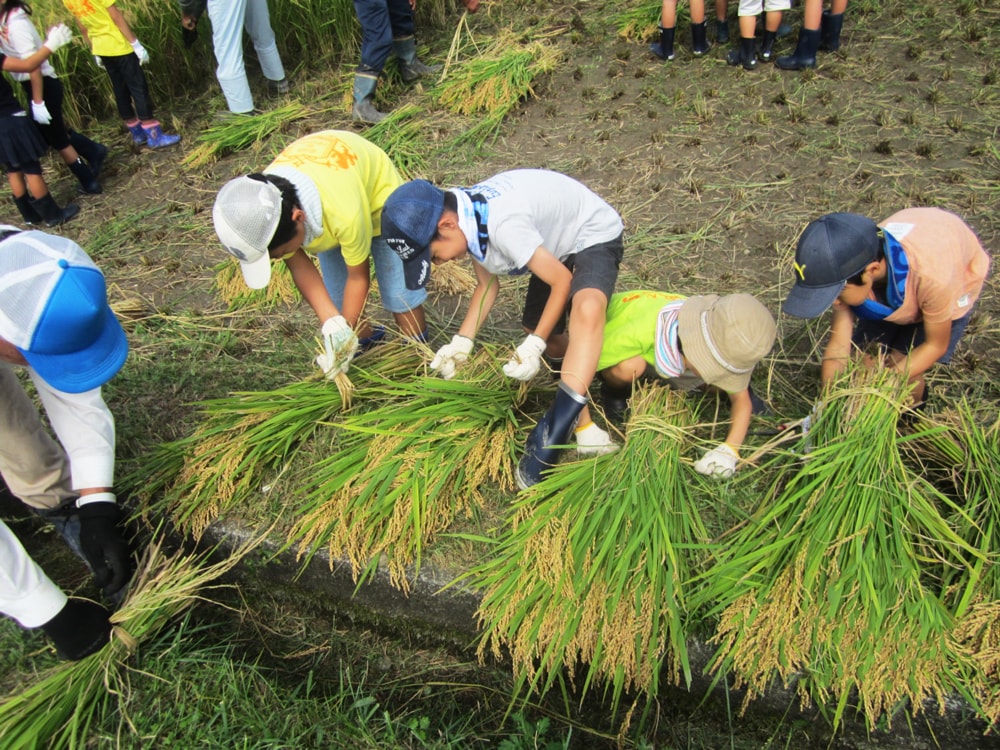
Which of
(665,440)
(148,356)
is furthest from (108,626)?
(665,440)

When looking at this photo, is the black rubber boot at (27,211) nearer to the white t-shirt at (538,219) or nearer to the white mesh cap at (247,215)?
the white mesh cap at (247,215)

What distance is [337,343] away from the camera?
2545 mm

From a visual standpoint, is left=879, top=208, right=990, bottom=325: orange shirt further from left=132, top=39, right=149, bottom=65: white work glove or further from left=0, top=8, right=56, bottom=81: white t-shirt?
left=0, top=8, right=56, bottom=81: white t-shirt

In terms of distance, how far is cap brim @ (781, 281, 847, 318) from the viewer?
2070 millimetres

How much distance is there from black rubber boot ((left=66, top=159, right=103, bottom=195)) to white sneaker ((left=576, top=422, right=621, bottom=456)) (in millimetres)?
3739

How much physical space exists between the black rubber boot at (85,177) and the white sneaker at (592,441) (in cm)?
374

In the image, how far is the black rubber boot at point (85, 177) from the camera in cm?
435

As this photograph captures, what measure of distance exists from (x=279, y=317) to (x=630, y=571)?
6.99 ft

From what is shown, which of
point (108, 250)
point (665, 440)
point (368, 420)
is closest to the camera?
point (665, 440)

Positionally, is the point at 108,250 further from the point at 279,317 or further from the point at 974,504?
the point at 974,504

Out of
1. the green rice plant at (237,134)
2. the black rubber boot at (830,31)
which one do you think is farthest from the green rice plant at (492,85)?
the black rubber boot at (830,31)

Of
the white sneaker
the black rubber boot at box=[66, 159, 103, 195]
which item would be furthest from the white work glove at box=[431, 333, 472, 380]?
the black rubber boot at box=[66, 159, 103, 195]

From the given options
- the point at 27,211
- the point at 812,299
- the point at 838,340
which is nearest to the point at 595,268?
the point at 812,299

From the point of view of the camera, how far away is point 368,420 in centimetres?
252
